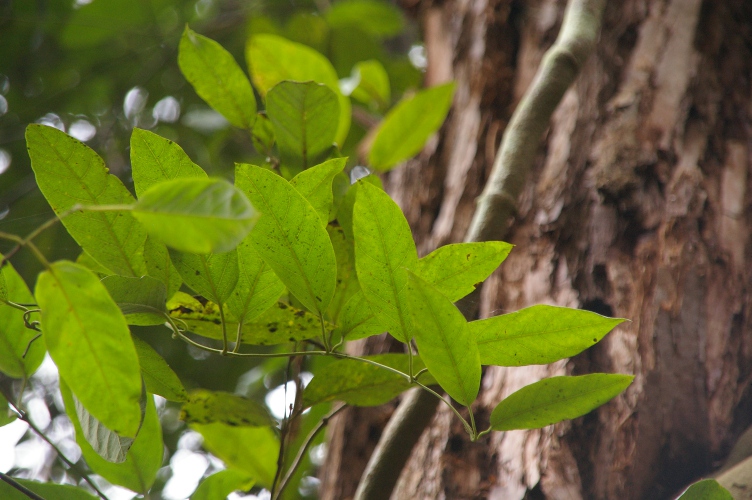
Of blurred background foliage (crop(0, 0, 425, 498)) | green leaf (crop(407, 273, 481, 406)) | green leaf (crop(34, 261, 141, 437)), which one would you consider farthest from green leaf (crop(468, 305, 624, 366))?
blurred background foliage (crop(0, 0, 425, 498))

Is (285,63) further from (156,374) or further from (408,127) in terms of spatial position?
(156,374)

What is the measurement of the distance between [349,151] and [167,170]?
4.04ft

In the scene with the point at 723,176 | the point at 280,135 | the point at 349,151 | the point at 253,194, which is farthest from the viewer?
the point at 349,151

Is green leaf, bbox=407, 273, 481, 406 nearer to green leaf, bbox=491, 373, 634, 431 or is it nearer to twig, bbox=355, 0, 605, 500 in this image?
green leaf, bbox=491, 373, 634, 431

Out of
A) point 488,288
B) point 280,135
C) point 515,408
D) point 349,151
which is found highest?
point 280,135

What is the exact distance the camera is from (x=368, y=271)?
0.40 metres

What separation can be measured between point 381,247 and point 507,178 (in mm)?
329

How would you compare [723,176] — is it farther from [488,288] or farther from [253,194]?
[253,194]

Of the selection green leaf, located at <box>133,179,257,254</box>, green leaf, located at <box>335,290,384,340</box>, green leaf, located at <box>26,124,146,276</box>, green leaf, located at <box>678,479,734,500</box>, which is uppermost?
green leaf, located at <box>133,179,257,254</box>

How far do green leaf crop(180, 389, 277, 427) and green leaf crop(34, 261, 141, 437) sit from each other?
0.69 feet

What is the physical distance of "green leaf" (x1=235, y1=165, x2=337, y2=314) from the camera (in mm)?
388

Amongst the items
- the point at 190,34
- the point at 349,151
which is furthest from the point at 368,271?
the point at 349,151

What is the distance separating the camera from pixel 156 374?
17.5 inches

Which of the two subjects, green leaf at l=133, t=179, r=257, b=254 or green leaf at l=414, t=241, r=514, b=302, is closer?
green leaf at l=133, t=179, r=257, b=254
